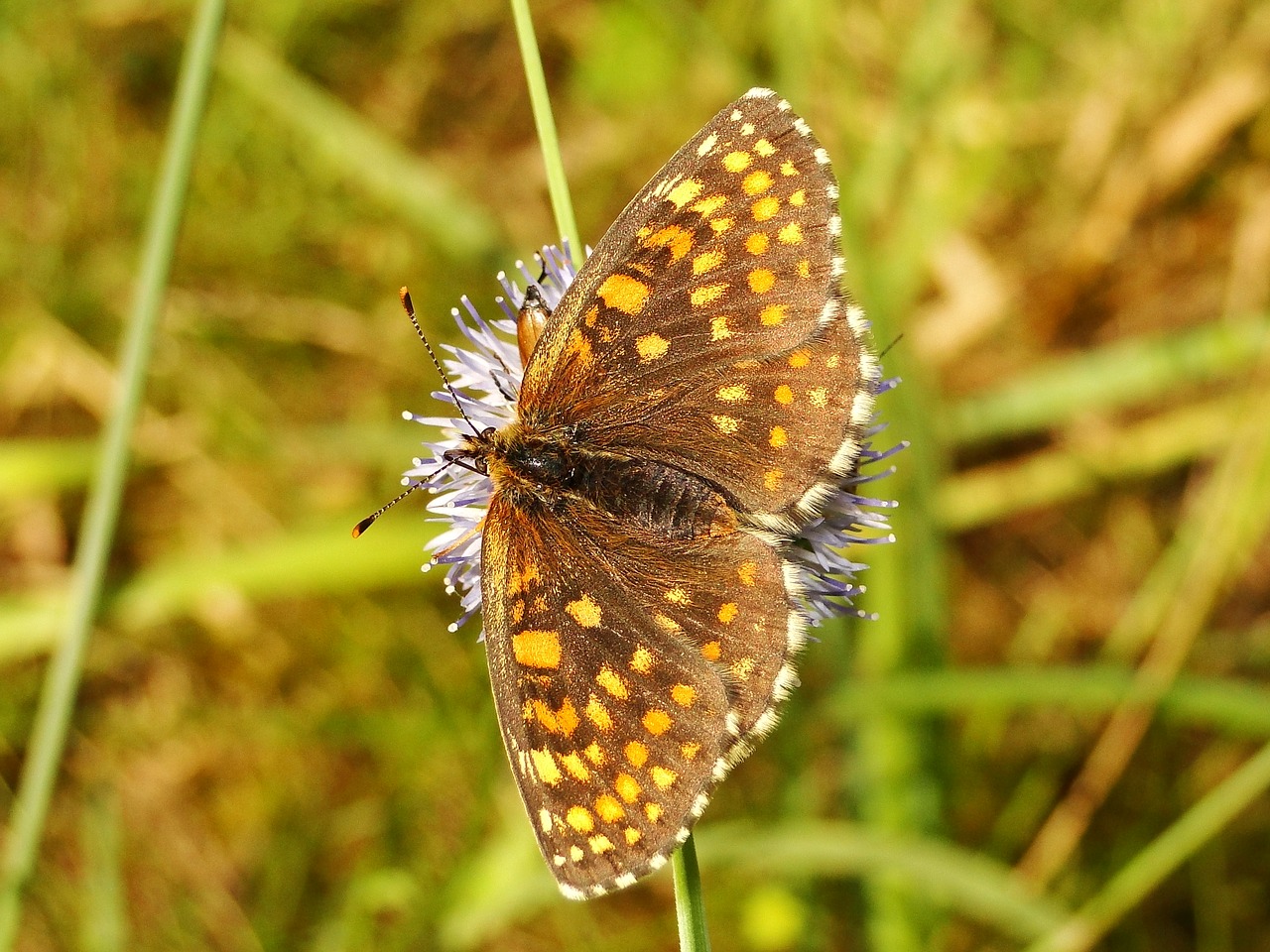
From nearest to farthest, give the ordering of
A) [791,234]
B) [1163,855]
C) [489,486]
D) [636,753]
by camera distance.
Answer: [636,753] → [791,234] → [489,486] → [1163,855]

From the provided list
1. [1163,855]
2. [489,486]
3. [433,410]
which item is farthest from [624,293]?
[433,410]

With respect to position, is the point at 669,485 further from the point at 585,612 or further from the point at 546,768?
the point at 546,768

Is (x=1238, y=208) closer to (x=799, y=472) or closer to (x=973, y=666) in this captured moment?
(x=973, y=666)

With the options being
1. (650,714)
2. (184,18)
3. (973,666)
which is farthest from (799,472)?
(184,18)

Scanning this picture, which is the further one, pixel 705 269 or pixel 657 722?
pixel 705 269

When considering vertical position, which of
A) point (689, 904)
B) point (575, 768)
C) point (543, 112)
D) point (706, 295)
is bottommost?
point (689, 904)

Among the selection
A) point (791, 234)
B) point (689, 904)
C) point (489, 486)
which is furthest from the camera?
point (489, 486)

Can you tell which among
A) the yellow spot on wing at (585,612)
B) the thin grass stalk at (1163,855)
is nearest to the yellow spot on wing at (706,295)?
the yellow spot on wing at (585,612)

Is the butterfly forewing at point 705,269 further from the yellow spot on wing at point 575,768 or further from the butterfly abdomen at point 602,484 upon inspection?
the yellow spot on wing at point 575,768
